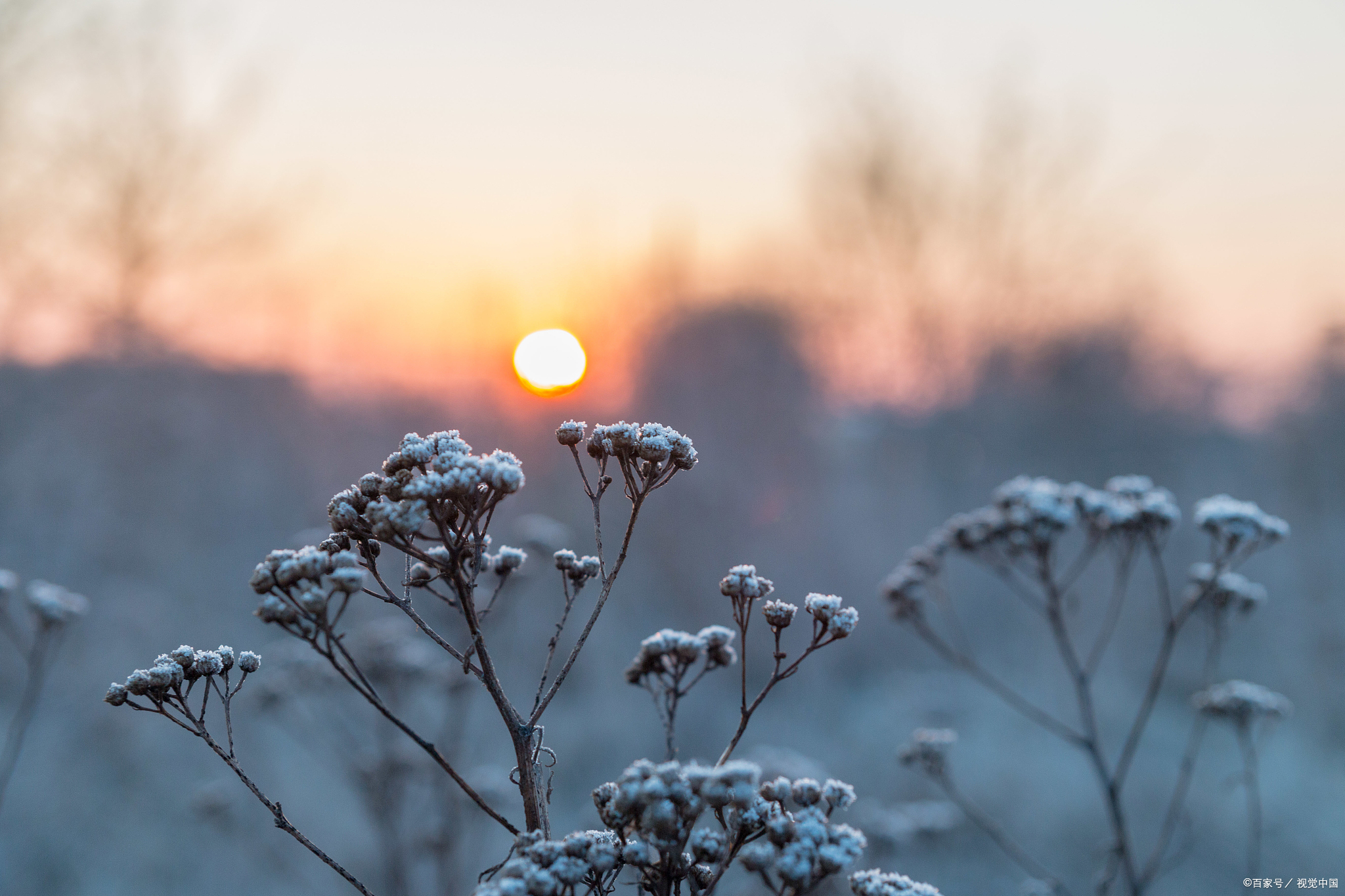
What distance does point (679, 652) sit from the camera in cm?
238

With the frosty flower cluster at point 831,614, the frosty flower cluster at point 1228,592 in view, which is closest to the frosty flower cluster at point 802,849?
the frosty flower cluster at point 831,614

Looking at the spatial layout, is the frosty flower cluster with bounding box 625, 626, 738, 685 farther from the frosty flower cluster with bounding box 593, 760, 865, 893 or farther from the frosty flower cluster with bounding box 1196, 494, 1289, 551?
the frosty flower cluster with bounding box 1196, 494, 1289, 551

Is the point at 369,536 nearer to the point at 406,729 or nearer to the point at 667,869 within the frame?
the point at 406,729

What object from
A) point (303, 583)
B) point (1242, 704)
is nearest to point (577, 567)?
point (303, 583)

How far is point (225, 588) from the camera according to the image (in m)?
14.6

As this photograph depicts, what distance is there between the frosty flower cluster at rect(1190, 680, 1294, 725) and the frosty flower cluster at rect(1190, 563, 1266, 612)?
747mm

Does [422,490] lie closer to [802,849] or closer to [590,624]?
[590,624]

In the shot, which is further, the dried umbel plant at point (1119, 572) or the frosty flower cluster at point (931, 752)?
the frosty flower cluster at point (931, 752)

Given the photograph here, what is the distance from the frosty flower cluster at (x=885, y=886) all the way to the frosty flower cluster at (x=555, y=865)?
0.69 meters

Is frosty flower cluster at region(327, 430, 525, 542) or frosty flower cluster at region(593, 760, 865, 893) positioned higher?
frosty flower cluster at region(327, 430, 525, 542)

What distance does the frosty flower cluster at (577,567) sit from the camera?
93.6 inches

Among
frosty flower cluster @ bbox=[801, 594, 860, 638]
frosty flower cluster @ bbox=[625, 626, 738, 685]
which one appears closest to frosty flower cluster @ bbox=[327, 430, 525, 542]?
frosty flower cluster @ bbox=[625, 626, 738, 685]

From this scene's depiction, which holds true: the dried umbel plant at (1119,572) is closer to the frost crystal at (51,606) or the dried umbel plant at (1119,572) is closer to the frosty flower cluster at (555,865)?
the frosty flower cluster at (555,865)

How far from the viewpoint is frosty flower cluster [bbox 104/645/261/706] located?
2.16 meters
